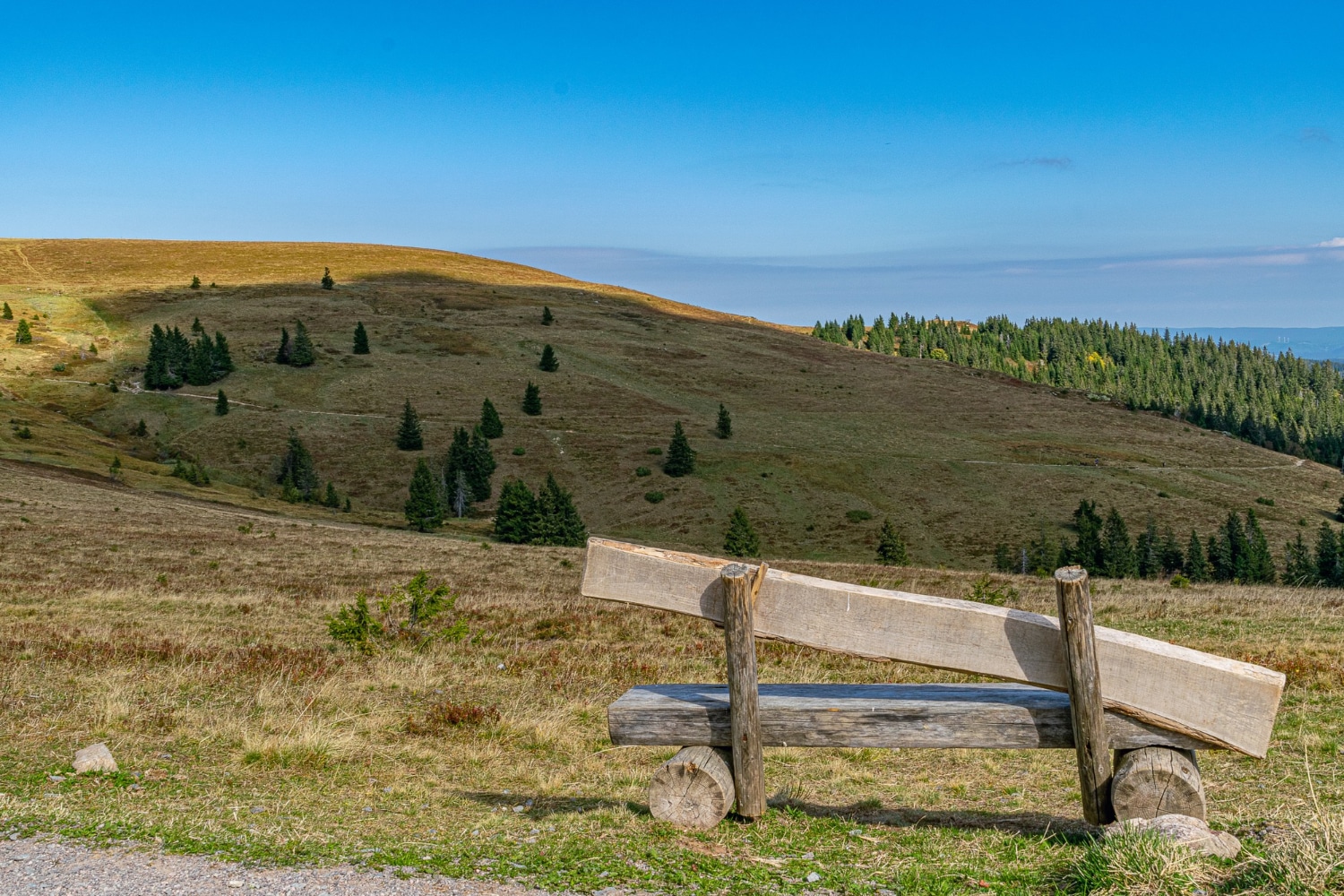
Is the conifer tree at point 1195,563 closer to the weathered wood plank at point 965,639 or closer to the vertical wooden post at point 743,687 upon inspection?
the weathered wood plank at point 965,639

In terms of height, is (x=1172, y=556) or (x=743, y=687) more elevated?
(x=743, y=687)

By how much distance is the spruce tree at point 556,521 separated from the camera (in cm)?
6178

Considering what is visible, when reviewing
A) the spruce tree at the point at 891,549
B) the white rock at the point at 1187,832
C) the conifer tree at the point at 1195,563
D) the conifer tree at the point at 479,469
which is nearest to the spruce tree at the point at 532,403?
the conifer tree at the point at 479,469

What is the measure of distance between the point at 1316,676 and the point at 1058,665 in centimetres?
909

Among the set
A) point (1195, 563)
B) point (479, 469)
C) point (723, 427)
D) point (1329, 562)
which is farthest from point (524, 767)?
point (723, 427)

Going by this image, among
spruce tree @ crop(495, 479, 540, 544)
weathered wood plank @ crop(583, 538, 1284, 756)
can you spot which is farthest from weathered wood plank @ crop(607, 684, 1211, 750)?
spruce tree @ crop(495, 479, 540, 544)

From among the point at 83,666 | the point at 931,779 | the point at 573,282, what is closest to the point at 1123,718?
the point at 931,779

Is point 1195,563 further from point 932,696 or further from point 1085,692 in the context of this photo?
point 1085,692

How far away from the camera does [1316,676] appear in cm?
1240

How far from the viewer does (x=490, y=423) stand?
93.2 meters

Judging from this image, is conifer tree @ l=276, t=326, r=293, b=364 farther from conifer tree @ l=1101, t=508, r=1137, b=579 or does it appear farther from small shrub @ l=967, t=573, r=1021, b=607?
small shrub @ l=967, t=573, r=1021, b=607

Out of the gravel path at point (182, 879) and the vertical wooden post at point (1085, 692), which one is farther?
the vertical wooden post at point (1085, 692)

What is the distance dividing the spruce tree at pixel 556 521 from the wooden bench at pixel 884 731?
54388mm

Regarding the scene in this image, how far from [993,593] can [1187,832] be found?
19666mm
